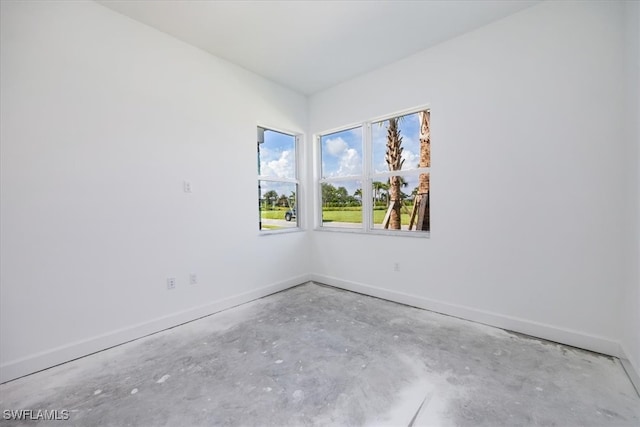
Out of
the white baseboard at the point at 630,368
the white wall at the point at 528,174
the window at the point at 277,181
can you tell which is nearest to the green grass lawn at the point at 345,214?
the window at the point at 277,181

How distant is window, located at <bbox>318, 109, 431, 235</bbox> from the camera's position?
3189mm

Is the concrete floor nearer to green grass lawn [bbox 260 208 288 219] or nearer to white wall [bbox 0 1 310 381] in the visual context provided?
white wall [bbox 0 1 310 381]

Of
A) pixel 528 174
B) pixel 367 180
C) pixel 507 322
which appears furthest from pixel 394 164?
pixel 507 322

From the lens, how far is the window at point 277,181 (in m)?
3.66

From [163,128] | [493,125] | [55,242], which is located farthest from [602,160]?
[55,242]

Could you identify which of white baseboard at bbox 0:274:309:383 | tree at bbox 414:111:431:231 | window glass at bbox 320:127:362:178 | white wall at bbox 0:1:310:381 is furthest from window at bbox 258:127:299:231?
tree at bbox 414:111:431:231

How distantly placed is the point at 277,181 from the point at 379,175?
140 centimetres

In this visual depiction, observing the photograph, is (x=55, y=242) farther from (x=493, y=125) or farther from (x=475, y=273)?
(x=493, y=125)

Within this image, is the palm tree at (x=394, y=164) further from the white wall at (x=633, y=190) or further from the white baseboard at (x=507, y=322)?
the white wall at (x=633, y=190)

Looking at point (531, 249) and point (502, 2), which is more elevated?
point (502, 2)

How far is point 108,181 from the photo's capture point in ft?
7.59

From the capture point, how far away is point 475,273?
269cm

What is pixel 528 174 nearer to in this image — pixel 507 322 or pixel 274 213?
pixel 507 322

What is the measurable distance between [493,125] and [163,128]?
3.15 m
